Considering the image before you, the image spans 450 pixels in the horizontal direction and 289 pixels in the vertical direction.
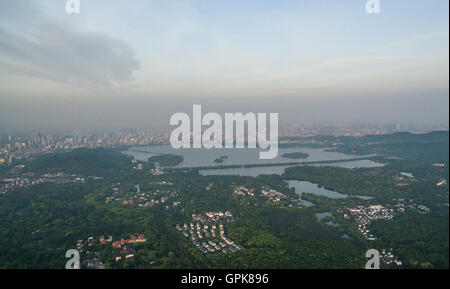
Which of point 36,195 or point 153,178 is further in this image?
point 153,178

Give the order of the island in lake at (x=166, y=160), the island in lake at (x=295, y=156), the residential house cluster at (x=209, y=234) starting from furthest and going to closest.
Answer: the island in lake at (x=295, y=156)
the island in lake at (x=166, y=160)
the residential house cluster at (x=209, y=234)

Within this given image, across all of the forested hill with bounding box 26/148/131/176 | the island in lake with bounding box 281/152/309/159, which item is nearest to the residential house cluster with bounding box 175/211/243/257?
the forested hill with bounding box 26/148/131/176

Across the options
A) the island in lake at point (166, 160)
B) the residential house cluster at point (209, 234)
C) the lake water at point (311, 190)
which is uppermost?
the island in lake at point (166, 160)

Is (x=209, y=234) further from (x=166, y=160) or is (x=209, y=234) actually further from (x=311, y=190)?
(x=166, y=160)

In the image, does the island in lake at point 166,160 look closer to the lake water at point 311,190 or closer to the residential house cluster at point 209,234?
the lake water at point 311,190

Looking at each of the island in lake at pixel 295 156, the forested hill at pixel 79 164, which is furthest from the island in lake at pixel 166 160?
the island in lake at pixel 295 156

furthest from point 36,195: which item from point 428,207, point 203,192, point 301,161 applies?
point 301,161

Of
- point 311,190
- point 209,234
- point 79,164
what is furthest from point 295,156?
point 209,234
